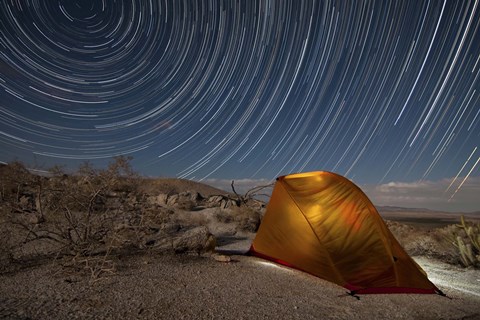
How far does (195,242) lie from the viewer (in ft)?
30.0

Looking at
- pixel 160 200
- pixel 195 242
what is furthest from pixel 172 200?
pixel 195 242

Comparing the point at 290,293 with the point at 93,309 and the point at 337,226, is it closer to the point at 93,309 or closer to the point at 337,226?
the point at 337,226

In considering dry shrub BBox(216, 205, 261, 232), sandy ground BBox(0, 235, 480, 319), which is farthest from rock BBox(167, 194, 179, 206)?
sandy ground BBox(0, 235, 480, 319)

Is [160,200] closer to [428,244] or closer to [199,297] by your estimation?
[428,244]

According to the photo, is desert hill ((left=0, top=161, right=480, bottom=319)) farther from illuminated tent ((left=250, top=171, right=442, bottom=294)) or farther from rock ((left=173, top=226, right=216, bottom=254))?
illuminated tent ((left=250, top=171, right=442, bottom=294))

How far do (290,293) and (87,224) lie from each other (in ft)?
16.2

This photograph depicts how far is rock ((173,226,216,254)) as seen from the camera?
29.5 feet

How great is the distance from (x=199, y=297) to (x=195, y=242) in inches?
138

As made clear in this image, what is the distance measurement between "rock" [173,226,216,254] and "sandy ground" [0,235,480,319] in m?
0.89

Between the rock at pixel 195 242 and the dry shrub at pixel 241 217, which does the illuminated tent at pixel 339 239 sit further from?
the dry shrub at pixel 241 217

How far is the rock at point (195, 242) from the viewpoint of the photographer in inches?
354

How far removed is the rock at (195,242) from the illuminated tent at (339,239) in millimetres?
1932

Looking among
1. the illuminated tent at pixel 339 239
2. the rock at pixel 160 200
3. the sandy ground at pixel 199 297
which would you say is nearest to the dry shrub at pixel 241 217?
the rock at pixel 160 200

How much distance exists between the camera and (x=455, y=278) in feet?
29.5
